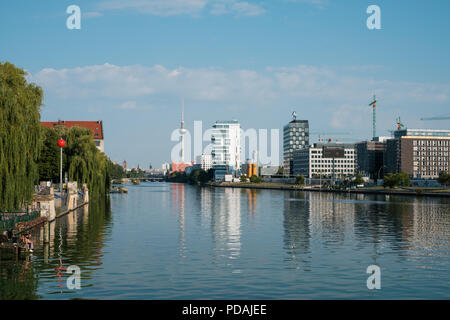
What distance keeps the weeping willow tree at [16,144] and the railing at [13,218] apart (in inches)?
64.8

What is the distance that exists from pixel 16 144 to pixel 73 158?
53.6 meters

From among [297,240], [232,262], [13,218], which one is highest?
[13,218]

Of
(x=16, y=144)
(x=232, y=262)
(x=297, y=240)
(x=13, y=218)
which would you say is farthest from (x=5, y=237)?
(x=297, y=240)

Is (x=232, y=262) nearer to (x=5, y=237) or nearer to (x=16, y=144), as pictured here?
(x=5, y=237)

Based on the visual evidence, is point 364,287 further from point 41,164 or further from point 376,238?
point 41,164

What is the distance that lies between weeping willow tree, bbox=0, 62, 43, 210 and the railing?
64.8 inches

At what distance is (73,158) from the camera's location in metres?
95.1

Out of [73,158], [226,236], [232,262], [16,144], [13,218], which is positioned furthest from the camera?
[73,158]

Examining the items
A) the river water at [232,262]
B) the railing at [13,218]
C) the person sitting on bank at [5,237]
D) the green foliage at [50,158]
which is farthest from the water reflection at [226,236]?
the green foliage at [50,158]

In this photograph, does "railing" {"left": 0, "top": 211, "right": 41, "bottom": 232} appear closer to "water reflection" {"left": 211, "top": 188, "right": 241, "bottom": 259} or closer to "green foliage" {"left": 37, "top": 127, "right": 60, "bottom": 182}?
"water reflection" {"left": 211, "top": 188, "right": 241, "bottom": 259}

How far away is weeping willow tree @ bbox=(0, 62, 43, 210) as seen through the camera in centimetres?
4159

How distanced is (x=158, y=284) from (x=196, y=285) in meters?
2.08

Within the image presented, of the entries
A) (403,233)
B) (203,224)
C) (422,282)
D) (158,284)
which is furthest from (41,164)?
(422,282)

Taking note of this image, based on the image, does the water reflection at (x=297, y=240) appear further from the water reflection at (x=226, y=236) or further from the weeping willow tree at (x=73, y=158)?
the weeping willow tree at (x=73, y=158)
